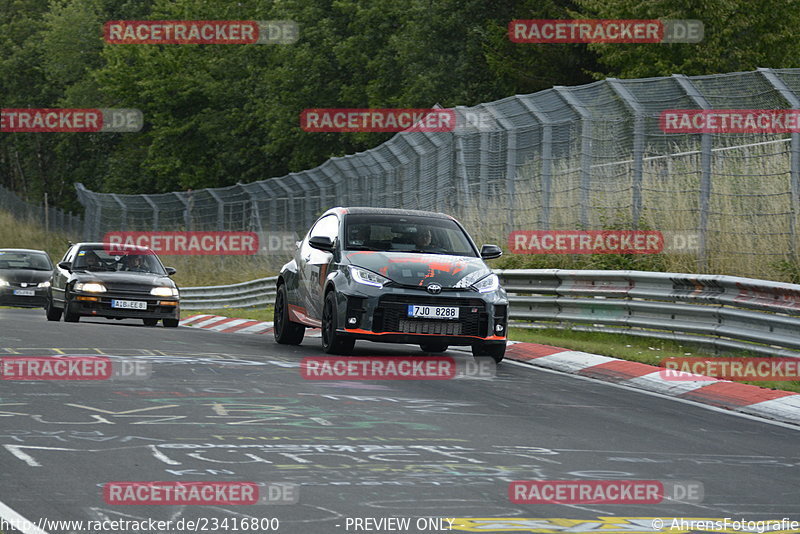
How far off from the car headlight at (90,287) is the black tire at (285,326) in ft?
17.3

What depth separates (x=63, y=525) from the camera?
5609 millimetres

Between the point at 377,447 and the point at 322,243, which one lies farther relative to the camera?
the point at 322,243

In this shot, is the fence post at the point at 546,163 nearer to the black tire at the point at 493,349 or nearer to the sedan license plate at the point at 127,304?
the black tire at the point at 493,349

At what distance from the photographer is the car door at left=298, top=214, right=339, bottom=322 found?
550 inches

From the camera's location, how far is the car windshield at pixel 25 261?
28703mm

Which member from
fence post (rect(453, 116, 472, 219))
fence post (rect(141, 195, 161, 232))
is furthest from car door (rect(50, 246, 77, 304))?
fence post (rect(141, 195, 161, 232))

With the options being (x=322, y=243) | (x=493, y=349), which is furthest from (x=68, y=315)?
(x=493, y=349)

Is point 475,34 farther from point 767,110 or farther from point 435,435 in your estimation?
point 435,435

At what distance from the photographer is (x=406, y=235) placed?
14.0 meters

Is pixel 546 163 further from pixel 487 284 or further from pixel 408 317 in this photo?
pixel 408 317

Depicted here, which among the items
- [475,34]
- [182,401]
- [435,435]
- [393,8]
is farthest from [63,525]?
[393,8]

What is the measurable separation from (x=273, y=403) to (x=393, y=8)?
146 ft

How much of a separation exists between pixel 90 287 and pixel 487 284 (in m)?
9.03

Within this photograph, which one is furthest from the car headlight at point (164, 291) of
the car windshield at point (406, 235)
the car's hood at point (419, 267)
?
the car's hood at point (419, 267)
